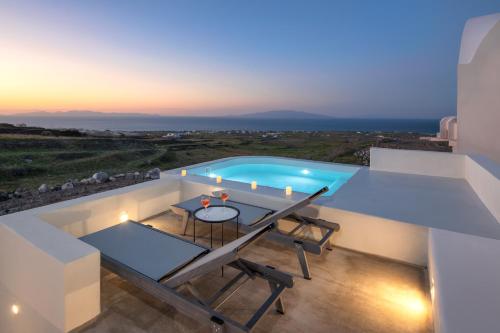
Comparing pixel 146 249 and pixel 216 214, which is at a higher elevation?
pixel 216 214

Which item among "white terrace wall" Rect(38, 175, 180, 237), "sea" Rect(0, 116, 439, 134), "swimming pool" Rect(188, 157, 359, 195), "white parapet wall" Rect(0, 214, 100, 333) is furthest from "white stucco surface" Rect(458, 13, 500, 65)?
"sea" Rect(0, 116, 439, 134)

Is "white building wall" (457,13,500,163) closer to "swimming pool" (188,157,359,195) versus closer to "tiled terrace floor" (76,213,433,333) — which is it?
"swimming pool" (188,157,359,195)

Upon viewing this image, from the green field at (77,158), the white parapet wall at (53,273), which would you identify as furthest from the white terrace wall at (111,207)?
the green field at (77,158)

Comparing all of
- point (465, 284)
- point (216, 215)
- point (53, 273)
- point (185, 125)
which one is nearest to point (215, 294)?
point (216, 215)

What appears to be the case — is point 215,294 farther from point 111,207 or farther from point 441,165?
point 441,165

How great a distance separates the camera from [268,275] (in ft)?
8.09

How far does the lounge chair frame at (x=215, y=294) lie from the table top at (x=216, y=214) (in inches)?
26.4

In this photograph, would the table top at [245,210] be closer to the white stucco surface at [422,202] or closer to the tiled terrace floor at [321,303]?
the tiled terrace floor at [321,303]

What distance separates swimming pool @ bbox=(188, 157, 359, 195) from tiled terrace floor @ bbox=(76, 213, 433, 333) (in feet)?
11.2

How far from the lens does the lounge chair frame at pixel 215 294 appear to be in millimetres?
1931

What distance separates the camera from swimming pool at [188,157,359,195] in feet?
22.4

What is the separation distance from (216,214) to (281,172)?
16.2ft

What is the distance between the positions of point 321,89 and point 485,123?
23.9 metres

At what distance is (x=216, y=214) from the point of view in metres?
3.41
